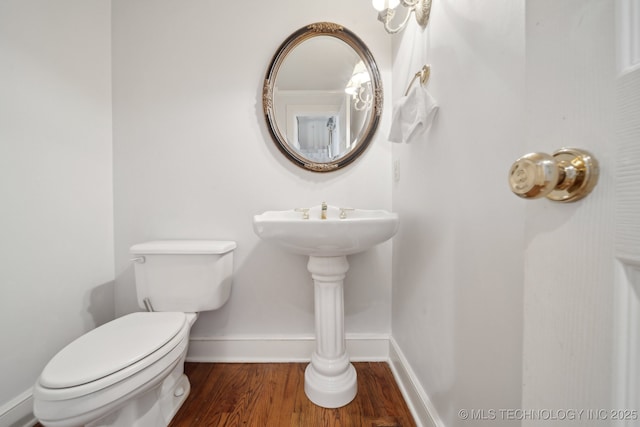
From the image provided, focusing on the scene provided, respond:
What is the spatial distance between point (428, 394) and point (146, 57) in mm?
2127

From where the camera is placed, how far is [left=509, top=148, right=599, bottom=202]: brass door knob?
0.22 meters

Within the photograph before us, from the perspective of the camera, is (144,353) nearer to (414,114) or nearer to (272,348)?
(272,348)

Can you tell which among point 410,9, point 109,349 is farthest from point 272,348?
point 410,9

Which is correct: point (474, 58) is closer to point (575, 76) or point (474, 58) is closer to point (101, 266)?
point (575, 76)

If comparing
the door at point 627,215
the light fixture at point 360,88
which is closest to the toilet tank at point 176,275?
the light fixture at point 360,88

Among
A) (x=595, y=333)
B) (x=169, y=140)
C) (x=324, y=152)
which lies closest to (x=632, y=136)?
(x=595, y=333)

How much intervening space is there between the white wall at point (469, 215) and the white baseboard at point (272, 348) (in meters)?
0.33

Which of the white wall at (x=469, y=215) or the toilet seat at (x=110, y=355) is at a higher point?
the white wall at (x=469, y=215)

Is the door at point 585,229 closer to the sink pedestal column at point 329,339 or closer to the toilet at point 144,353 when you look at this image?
the sink pedestal column at point 329,339

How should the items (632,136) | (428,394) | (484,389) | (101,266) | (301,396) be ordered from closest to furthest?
(632,136) → (484,389) → (428,394) → (301,396) → (101,266)

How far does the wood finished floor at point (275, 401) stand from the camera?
3.12ft

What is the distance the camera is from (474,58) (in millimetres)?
631

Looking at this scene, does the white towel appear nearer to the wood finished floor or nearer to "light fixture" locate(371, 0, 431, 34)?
"light fixture" locate(371, 0, 431, 34)

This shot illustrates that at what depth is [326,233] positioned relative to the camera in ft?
2.74
